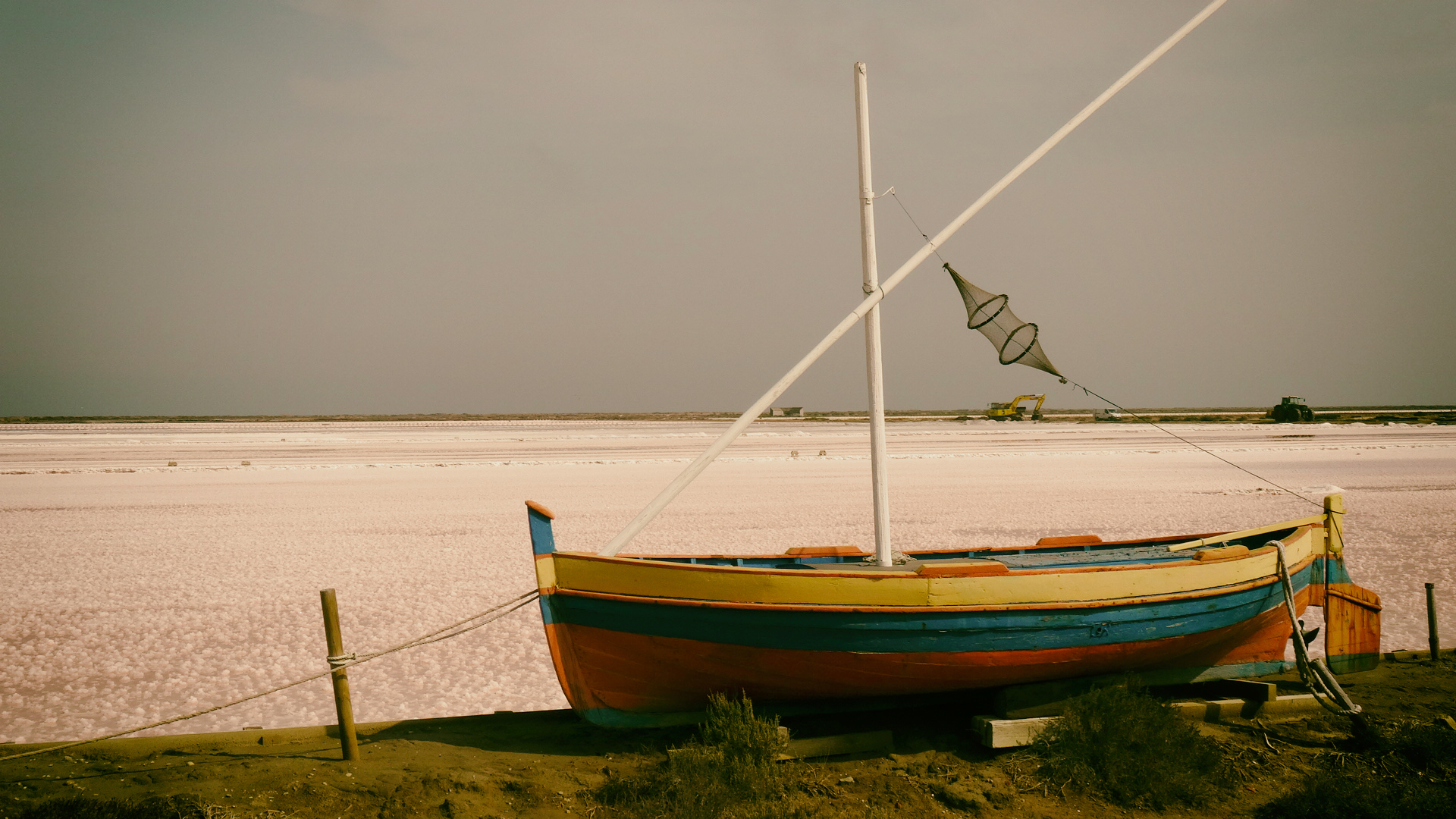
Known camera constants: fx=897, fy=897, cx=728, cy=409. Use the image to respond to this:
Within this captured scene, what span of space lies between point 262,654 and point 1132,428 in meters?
61.7

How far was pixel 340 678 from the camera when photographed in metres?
5.78

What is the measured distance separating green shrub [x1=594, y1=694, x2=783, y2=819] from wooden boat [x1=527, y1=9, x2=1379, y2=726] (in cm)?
27

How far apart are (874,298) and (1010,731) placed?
3144 mm

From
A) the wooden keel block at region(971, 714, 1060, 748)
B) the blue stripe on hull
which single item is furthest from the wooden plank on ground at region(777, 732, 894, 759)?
the blue stripe on hull

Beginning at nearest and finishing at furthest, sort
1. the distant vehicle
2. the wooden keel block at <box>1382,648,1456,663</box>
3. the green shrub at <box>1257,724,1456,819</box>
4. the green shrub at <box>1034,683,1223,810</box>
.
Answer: the green shrub at <box>1257,724,1456,819</box> → the green shrub at <box>1034,683,1223,810</box> → the wooden keel block at <box>1382,648,1456,663</box> → the distant vehicle

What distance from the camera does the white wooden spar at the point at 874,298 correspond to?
6.03m

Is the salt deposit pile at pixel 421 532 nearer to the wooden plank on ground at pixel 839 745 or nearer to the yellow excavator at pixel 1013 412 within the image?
the wooden plank on ground at pixel 839 745

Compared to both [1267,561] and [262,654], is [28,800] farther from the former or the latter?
[1267,561]

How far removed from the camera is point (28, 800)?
516 cm

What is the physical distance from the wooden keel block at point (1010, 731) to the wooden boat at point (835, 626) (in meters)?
0.25

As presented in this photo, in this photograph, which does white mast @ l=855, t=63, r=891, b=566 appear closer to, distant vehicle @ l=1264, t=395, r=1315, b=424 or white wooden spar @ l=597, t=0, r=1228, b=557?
white wooden spar @ l=597, t=0, r=1228, b=557

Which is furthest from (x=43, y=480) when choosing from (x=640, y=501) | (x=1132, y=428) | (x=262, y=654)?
(x=1132, y=428)

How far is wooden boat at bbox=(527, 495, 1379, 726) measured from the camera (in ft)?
18.3

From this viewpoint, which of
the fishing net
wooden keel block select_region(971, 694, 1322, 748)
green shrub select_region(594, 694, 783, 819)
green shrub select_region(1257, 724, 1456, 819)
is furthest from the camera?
the fishing net
